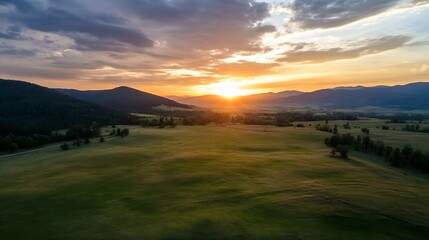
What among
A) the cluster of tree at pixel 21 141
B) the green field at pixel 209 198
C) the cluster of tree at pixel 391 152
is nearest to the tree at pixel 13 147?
the cluster of tree at pixel 21 141

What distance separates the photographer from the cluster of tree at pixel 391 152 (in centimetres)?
10224

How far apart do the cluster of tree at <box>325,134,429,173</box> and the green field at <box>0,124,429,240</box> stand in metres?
5.00

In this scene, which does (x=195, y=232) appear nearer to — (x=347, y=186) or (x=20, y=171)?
(x=347, y=186)

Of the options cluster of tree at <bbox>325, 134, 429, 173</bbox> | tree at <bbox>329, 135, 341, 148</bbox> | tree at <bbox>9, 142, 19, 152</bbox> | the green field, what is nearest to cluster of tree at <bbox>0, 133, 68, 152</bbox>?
tree at <bbox>9, 142, 19, 152</bbox>

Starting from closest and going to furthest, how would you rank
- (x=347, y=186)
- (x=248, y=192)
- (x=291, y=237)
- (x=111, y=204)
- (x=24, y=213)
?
(x=291, y=237), (x=24, y=213), (x=111, y=204), (x=248, y=192), (x=347, y=186)

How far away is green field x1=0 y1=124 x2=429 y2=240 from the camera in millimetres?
46531


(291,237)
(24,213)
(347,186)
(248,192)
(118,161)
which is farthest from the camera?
(118,161)

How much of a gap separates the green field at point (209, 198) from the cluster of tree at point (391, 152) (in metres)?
5.00

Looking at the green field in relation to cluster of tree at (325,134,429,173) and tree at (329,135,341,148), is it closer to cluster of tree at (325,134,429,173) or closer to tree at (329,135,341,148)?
cluster of tree at (325,134,429,173)

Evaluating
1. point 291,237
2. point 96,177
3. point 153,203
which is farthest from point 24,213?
point 291,237

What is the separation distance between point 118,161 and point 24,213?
47771 mm

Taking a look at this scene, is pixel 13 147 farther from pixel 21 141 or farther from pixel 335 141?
pixel 335 141

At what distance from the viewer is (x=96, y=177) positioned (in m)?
81.5

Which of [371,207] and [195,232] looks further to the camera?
[371,207]
